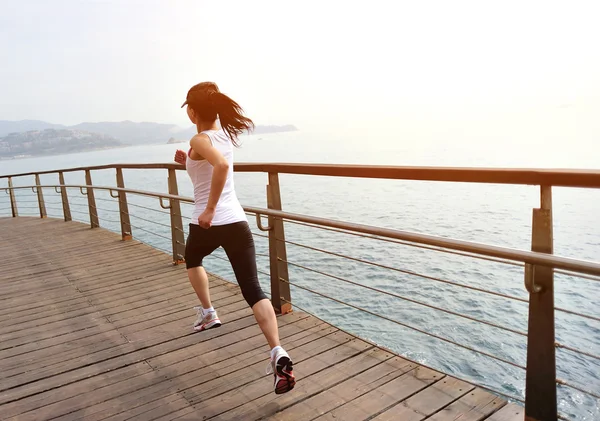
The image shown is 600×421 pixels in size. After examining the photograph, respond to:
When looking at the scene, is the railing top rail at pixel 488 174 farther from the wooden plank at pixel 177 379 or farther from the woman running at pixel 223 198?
the wooden plank at pixel 177 379

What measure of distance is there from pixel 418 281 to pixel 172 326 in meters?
15.1

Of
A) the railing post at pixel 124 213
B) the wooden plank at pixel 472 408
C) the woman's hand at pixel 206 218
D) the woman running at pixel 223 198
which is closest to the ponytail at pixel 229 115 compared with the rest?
the woman running at pixel 223 198

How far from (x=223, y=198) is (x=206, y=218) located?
5.7 inches

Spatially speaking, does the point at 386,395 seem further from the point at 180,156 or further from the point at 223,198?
the point at 180,156

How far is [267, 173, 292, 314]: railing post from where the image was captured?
132 inches

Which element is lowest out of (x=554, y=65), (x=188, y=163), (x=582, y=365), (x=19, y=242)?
(x=582, y=365)

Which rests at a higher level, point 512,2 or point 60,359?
point 512,2

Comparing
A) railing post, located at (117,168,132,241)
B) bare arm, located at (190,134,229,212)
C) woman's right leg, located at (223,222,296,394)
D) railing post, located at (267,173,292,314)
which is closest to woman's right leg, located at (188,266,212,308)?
woman's right leg, located at (223,222,296,394)

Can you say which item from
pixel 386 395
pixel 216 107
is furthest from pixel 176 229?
pixel 386 395

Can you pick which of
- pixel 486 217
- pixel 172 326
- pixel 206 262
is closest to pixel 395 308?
pixel 206 262

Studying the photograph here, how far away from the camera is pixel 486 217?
1174 inches

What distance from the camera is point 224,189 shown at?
2471 millimetres

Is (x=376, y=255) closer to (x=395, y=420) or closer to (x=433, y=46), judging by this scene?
(x=395, y=420)

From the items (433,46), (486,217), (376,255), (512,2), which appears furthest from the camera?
(433,46)
